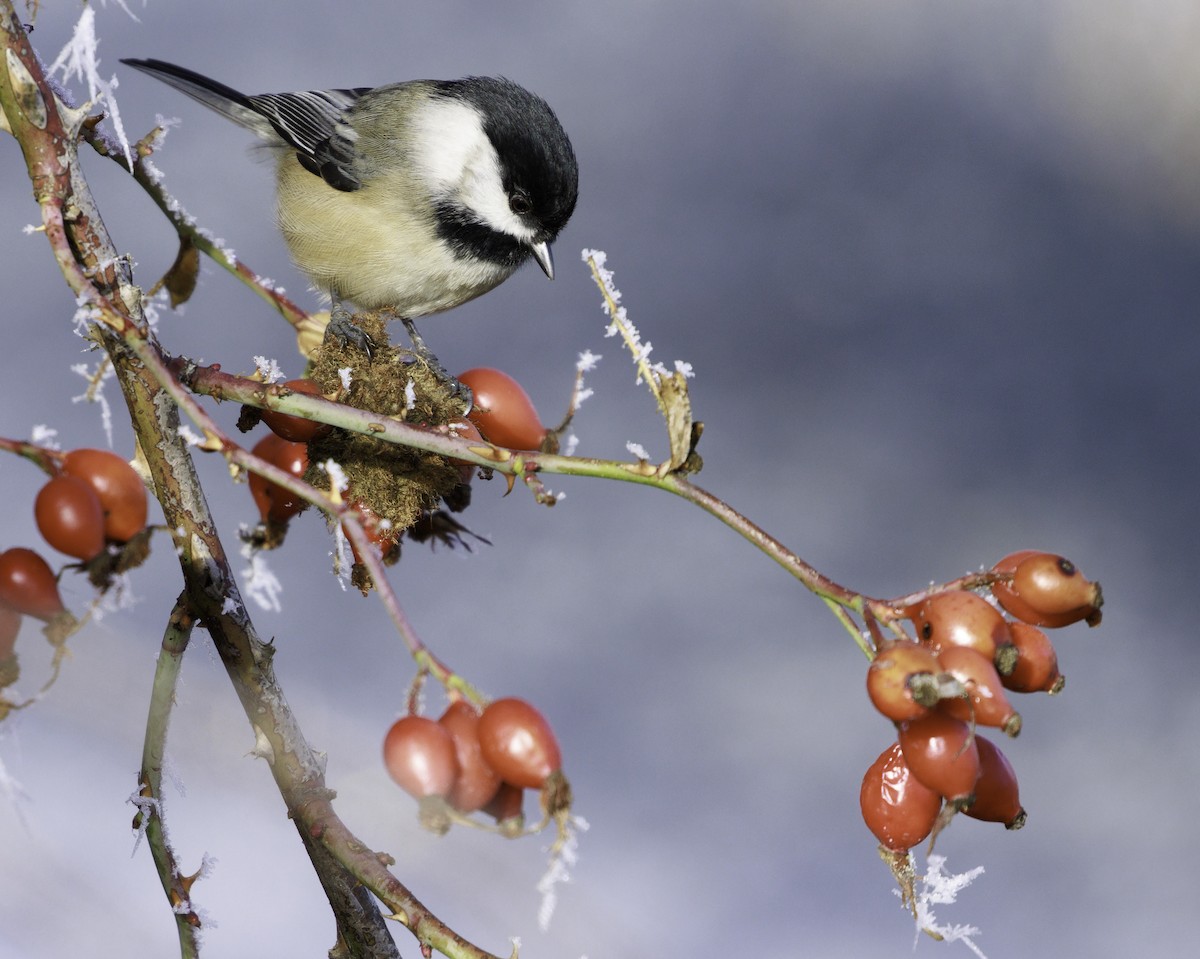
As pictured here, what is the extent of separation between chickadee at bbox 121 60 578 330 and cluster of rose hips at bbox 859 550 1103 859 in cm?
88

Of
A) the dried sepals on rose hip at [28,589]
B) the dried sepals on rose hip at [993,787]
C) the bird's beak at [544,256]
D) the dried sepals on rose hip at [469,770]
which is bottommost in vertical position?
the dried sepals on rose hip at [28,589]

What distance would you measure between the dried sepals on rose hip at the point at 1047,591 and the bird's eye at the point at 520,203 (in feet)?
2.95

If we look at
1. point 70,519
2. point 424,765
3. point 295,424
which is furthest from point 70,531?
point 295,424

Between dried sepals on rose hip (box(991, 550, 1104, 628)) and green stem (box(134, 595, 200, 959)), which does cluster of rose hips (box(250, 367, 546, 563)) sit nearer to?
green stem (box(134, 595, 200, 959))

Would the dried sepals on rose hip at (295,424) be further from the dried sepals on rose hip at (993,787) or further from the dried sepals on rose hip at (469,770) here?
the dried sepals on rose hip at (993,787)

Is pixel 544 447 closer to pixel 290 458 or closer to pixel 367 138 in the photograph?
pixel 290 458

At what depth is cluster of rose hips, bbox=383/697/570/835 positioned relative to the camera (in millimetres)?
437

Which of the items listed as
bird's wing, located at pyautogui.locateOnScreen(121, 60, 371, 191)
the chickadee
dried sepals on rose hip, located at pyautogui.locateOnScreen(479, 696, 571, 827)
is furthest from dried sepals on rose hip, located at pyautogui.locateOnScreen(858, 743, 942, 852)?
bird's wing, located at pyautogui.locateOnScreen(121, 60, 371, 191)

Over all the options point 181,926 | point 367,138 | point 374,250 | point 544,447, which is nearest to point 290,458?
point 544,447

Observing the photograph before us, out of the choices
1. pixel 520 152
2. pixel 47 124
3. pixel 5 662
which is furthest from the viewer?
pixel 520 152

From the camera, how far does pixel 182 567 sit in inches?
23.5

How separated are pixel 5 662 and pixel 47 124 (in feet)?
0.88

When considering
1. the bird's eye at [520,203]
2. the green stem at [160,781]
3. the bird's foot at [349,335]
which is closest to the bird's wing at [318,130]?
the bird's eye at [520,203]

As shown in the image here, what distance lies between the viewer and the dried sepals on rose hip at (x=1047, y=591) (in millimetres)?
550
